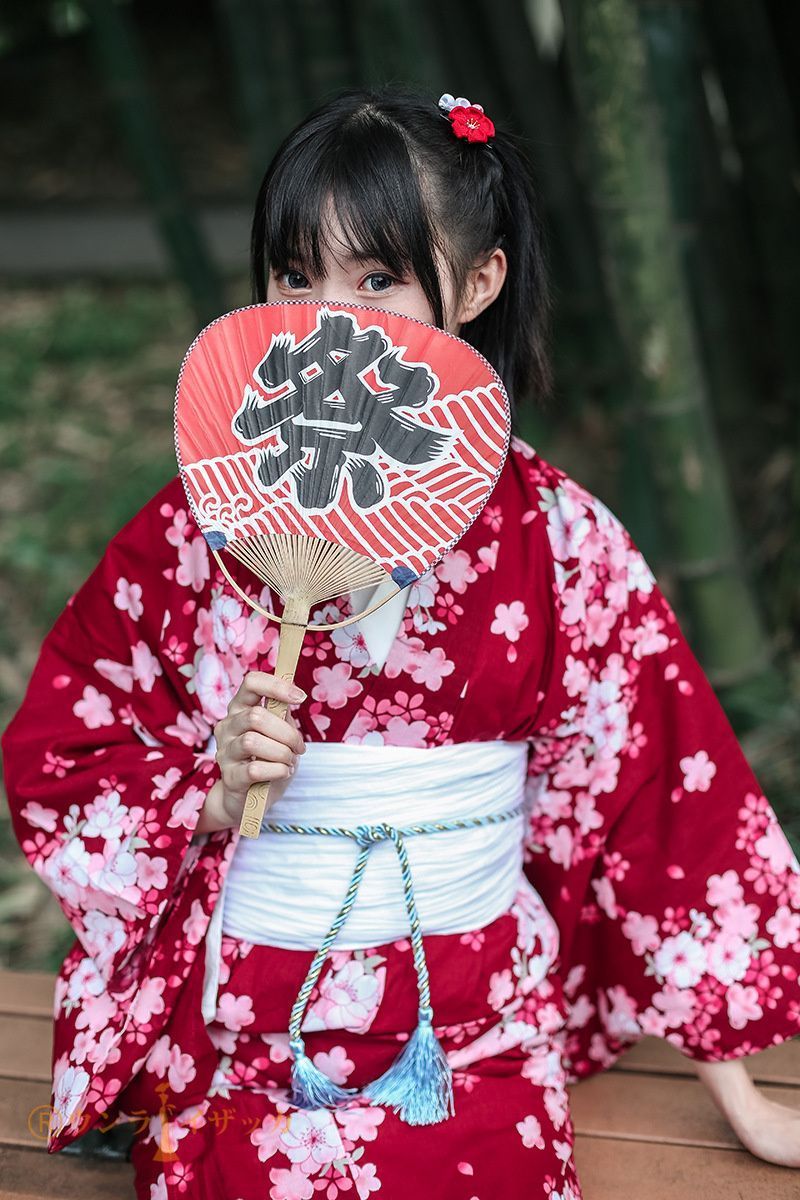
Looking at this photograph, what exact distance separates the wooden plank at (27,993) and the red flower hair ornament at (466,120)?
4.82 ft

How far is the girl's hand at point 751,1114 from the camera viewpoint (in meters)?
1.77

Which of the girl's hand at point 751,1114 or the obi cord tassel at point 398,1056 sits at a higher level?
the obi cord tassel at point 398,1056

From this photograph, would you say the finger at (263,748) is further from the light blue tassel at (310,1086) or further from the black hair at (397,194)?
the black hair at (397,194)

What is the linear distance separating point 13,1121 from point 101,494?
372 cm

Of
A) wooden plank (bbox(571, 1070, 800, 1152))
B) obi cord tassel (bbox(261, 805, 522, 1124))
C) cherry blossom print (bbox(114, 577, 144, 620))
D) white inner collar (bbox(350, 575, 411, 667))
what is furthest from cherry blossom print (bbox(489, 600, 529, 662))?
wooden plank (bbox(571, 1070, 800, 1152))

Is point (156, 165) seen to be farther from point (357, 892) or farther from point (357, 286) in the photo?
point (357, 892)

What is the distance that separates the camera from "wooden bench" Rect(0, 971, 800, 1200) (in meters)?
1.77

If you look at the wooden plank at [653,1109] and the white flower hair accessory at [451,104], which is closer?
the white flower hair accessory at [451,104]

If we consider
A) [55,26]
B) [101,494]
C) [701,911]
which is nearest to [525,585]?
[701,911]

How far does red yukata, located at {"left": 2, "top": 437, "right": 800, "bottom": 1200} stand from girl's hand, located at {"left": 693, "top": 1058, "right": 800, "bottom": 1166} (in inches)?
2.0

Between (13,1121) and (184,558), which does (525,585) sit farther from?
(13,1121)

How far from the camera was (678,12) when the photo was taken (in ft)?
9.08

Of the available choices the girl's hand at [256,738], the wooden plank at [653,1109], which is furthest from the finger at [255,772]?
the wooden plank at [653,1109]

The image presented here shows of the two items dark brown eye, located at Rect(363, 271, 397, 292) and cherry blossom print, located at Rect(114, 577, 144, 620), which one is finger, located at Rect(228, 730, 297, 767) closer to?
cherry blossom print, located at Rect(114, 577, 144, 620)
